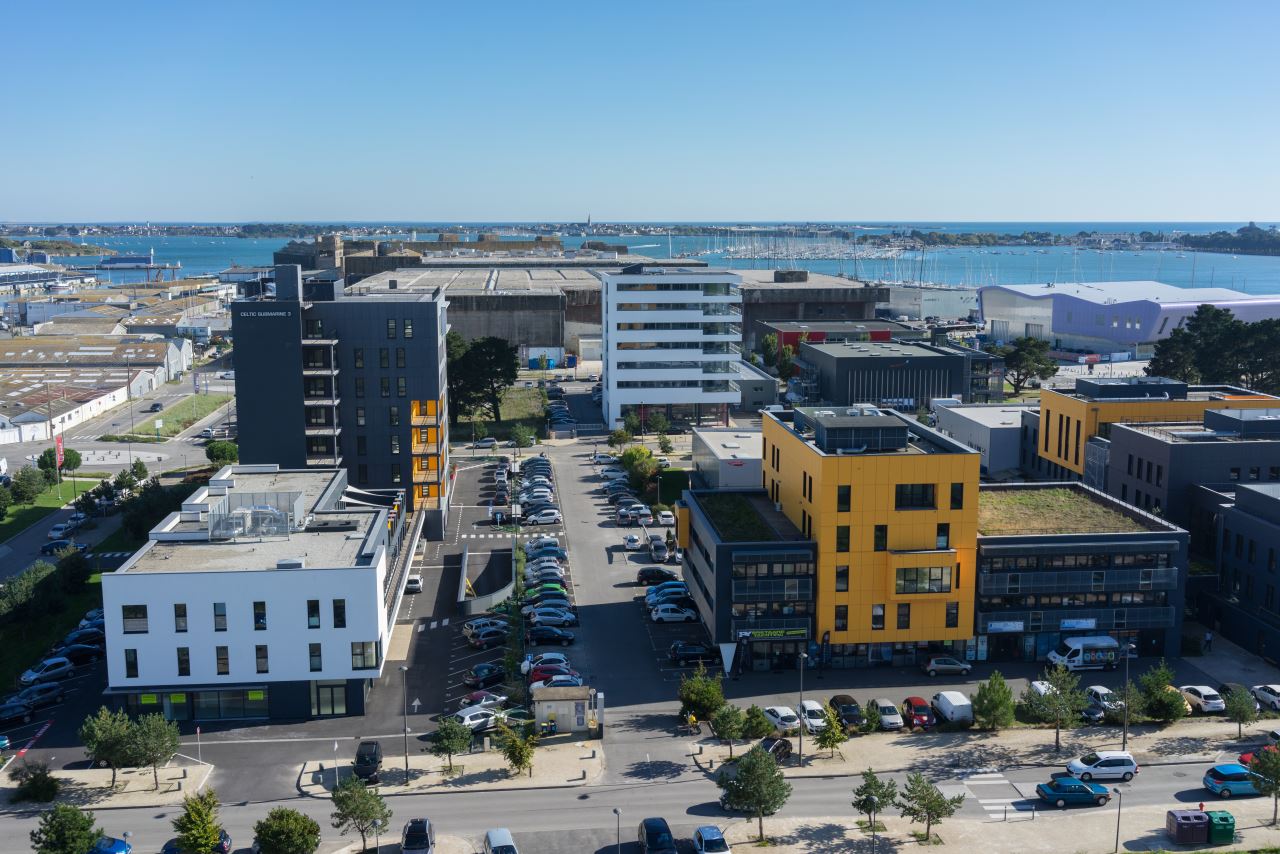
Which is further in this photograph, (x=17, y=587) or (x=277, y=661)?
(x=17, y=587)

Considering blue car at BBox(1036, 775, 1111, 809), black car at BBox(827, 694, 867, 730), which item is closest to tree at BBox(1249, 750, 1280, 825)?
blue car at BBox(1036, 775, 1111, 809)

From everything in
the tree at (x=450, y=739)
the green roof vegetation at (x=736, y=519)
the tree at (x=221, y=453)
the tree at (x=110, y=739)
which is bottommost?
the tree at (x=450, y=739)

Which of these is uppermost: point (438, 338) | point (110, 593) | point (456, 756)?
point (438, 338)

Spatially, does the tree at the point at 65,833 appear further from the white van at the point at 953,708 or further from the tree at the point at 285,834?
the white van at the point at 953,708

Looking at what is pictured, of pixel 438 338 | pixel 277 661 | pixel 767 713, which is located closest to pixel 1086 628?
pixel 767 713

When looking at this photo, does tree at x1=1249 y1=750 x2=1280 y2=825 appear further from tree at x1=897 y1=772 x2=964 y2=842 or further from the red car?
the red car

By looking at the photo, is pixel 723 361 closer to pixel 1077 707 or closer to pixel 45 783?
pixel 1077 707

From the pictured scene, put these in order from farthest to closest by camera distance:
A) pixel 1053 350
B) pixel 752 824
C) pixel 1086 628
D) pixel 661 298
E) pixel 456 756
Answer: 1. pixel 1053 350
2. pixel 661 298
3. pixel 1086 628
4. pixel 456 756
5. pixel 752 824

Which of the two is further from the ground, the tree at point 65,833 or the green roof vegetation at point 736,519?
the green roof vegetation at point 736,519

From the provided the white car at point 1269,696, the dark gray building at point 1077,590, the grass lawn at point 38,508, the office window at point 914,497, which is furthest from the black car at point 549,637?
the grass lawn at point 38,508
